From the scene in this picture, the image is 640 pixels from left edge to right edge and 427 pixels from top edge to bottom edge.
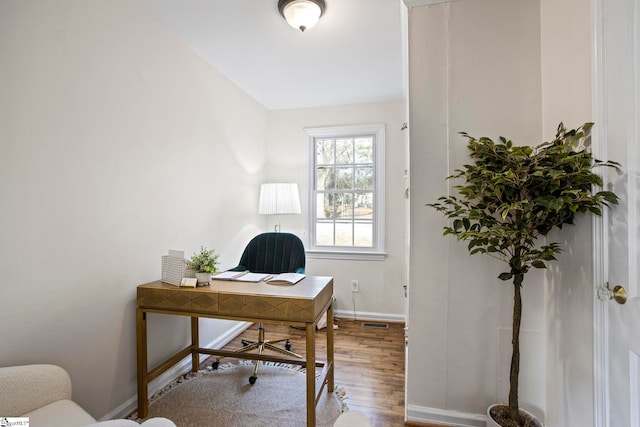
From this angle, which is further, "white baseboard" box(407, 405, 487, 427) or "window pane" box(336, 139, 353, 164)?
"window pane" box(336, 139, 353, 164)

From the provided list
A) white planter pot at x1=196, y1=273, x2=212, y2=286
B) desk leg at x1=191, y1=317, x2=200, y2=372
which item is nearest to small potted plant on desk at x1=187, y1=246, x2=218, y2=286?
white planter pot at x1=196, y1=273, x2=212, y2=286

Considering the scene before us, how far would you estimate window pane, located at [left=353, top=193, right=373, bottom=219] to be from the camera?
146 inches

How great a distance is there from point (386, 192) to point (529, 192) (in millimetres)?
2263

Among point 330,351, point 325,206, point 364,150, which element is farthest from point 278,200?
point 330,351

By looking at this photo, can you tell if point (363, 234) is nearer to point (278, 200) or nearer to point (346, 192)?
point (346, 192)

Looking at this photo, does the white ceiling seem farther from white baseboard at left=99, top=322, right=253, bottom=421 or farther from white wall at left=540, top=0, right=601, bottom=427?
white baseboard at left=99, top=322, right=253, bottom=421

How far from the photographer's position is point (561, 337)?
1.50m

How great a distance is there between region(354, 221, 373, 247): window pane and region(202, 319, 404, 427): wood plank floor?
35.7 inches

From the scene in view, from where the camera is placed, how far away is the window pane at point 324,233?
3.84 meters

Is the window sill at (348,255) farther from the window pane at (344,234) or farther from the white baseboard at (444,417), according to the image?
the white baseboard at (444,417)

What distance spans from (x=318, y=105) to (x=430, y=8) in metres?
2.08

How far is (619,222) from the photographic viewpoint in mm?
1157

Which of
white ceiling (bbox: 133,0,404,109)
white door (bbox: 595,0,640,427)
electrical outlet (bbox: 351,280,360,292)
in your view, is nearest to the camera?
white door (bbox: 595,0,640,427)

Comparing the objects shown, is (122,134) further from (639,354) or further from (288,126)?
(639,354)
